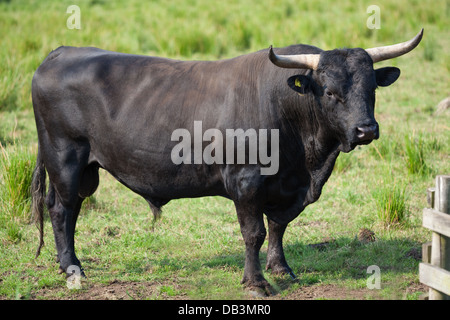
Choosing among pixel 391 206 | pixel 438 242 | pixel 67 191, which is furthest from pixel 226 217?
pixel 438 242

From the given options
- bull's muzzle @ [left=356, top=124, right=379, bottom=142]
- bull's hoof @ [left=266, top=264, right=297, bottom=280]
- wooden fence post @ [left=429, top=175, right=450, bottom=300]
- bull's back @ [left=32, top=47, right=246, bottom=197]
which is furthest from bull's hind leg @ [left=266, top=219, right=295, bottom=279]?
wooden fence post @ [left=429, top=175, right=450, bottom=300]

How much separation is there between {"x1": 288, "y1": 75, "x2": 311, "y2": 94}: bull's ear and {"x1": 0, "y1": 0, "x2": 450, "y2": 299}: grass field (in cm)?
162

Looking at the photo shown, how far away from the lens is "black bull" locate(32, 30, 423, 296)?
4875 mm

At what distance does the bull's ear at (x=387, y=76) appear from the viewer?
511cm

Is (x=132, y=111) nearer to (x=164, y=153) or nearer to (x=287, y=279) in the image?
(x=164, y=153)

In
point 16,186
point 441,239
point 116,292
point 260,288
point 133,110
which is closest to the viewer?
point 441,239

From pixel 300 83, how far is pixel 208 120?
2.67ft

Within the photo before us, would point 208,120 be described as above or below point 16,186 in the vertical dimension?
above

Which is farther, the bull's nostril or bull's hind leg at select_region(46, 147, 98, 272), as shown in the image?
bull's hind leg at select_region(46, 147, 98, 272)

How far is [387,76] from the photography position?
5.14 m

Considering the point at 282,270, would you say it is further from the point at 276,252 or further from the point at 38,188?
the point at 38,188

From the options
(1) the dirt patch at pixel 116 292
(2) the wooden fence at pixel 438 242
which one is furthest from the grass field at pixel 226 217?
(2) the wooden fence at pixel 438 242

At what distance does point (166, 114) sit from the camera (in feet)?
17.4

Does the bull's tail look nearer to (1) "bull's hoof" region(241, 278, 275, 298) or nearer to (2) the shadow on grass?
(2) the shadow on grass
